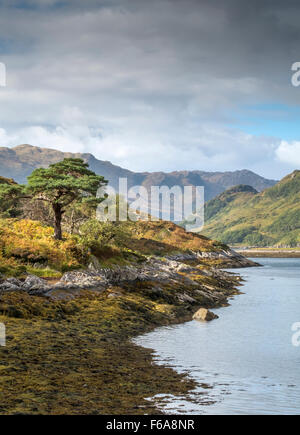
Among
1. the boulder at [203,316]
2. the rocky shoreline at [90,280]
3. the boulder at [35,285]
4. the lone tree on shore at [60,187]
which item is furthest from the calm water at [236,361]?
the lone tree on shore at [60,187]

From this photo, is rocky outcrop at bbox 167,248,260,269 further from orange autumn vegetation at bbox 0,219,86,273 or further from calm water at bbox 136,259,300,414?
calm water at bbox 136,259,300,414

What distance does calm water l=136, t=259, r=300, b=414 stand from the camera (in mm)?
17828

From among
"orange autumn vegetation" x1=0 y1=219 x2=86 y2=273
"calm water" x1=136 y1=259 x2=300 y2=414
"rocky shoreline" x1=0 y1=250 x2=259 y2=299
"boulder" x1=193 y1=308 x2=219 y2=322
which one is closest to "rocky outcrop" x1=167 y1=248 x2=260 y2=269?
"rocky shoreline" x1=0 y1=250 x2=259 y2=299

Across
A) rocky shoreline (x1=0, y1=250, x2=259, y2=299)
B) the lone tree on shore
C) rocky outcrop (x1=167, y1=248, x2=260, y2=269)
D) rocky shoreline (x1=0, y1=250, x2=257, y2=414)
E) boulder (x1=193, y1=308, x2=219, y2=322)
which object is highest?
the lone tree on shore

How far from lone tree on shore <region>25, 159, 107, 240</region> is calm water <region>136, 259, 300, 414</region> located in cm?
2227

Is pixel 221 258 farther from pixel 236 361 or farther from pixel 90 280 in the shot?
pixel 236 361

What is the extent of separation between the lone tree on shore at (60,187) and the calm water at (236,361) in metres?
22.3

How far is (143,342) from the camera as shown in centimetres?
2959

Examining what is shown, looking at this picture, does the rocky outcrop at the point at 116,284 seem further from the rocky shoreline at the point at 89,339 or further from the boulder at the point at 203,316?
the boulder at the point at 203,316

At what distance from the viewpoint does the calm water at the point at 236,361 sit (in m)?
17.8

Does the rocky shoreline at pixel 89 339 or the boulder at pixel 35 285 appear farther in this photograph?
the boulder at pixel 35 285

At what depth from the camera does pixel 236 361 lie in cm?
2659
